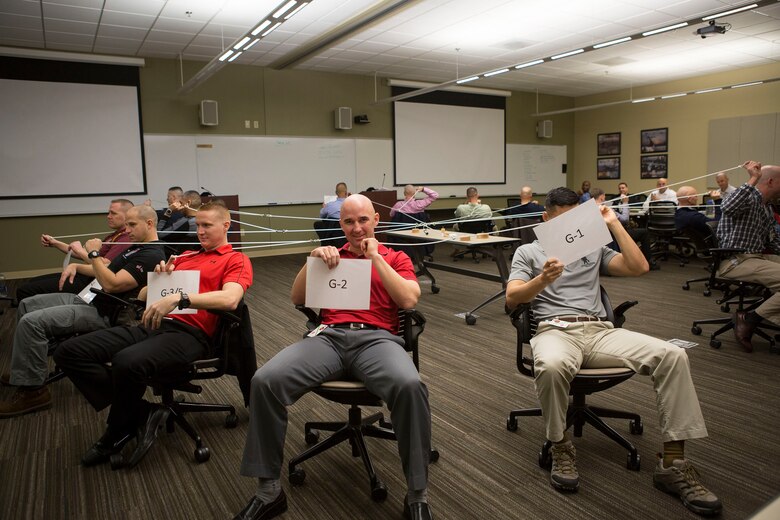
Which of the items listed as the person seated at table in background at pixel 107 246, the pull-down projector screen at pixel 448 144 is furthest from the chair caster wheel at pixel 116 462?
the pull-down projector screen at pixel 448 144

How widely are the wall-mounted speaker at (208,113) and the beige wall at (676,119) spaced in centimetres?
843

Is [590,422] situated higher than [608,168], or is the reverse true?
[608,168]

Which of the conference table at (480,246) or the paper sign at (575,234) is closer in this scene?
the paper sign at (575,234)

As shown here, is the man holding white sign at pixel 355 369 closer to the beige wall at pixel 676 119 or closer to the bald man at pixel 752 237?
the bald man at pixel 752 237

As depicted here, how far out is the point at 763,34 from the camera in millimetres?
7355

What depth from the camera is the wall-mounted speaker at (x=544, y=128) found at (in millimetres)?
12172

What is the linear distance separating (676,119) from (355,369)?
11150mm

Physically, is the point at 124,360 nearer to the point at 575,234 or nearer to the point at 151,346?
the point at 151,346

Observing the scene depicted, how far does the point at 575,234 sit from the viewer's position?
2109mm

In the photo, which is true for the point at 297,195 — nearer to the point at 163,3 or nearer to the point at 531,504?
the point at 163,3

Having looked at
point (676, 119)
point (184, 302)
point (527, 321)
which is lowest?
point (527, 321)

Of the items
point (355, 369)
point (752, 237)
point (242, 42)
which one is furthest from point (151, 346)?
point (242, 42)

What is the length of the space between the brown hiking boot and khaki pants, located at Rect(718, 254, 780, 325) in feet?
14.6

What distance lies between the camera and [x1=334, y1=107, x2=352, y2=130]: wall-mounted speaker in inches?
372
